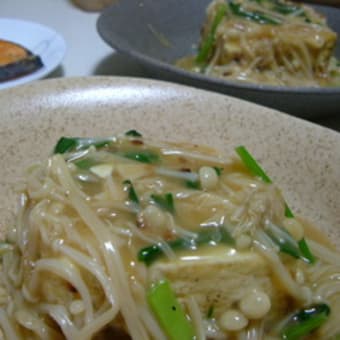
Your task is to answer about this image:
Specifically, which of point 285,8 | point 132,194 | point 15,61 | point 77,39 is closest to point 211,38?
point 285,8

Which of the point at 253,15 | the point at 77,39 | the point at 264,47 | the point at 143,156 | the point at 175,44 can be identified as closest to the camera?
the point at 143,156

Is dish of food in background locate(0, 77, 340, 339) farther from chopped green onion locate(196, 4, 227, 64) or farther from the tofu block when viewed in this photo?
chopped green onion locate(196, 4, 227, 64)

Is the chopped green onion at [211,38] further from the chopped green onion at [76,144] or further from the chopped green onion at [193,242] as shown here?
the chopped green onion at [193,242]

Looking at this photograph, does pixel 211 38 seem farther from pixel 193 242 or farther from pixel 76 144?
pixel 193 242

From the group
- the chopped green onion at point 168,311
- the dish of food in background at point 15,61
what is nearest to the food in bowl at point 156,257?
the chopped green onion at point 168,311

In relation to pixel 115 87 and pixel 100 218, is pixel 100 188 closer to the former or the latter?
pixel 100 218

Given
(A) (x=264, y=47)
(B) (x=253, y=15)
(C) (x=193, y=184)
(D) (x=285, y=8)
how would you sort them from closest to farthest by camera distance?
(C) (x=193, y=184)
(A) (x=264, y=47)
(B) (x=253, y=15)
(D) (x=285, y=8)

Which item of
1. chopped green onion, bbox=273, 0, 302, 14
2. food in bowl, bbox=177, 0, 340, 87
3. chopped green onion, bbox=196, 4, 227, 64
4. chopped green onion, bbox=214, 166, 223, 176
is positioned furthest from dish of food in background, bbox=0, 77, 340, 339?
chopped green onion, bbox=273, 0, 302, 14
